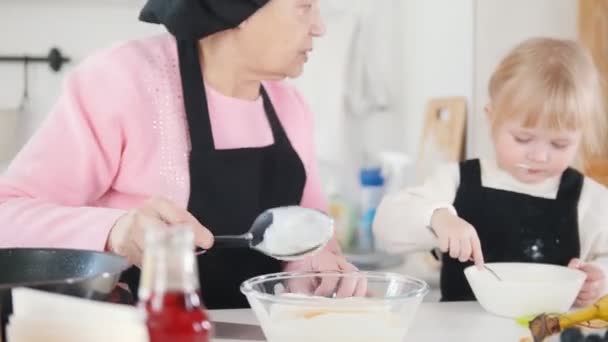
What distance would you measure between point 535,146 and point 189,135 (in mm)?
565

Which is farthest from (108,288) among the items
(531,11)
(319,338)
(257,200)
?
(531,11)

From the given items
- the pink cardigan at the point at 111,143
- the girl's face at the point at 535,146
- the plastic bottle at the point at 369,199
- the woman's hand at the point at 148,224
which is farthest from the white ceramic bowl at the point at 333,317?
the plastic bottle at the point at 369,199

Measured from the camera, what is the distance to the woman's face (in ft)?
3.88

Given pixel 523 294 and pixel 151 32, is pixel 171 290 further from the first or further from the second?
pixel 151 32

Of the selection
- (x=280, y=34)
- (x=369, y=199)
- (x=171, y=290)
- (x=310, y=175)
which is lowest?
(x=369, y=199)

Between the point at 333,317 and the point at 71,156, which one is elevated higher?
the point at 71,156

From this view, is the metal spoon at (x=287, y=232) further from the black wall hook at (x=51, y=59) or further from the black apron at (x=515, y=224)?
the black wall hook at (x=51, y=59)

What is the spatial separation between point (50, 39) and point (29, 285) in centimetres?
152

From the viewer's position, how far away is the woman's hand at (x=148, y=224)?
2.64ft

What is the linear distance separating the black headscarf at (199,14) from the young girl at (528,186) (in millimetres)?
423

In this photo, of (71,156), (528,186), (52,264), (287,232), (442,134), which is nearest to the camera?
(52,264)

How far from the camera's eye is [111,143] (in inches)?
44.5

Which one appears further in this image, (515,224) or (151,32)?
(151,32)

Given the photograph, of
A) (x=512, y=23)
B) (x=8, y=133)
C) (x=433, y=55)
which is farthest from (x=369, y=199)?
(x=8, y=133)
